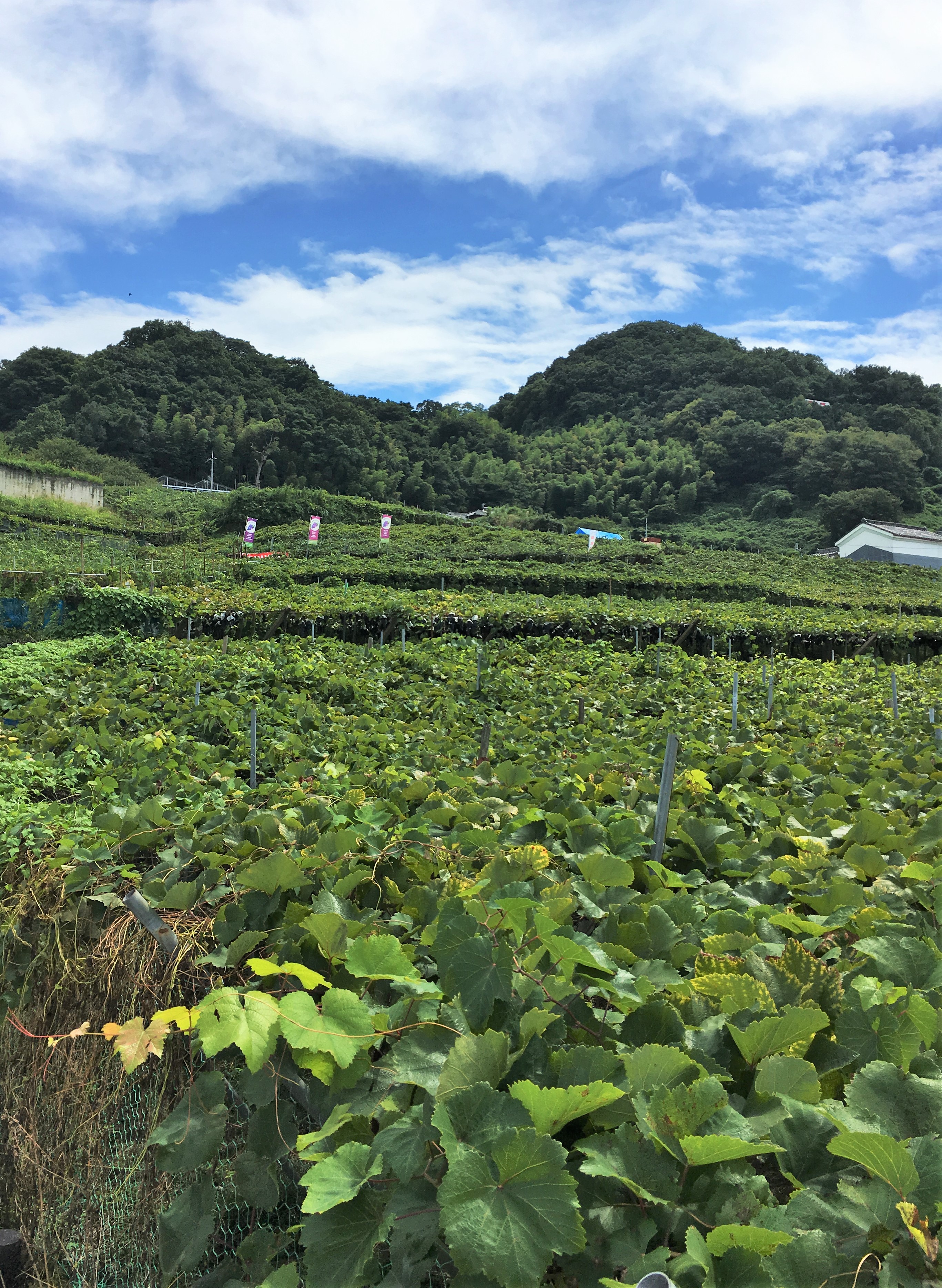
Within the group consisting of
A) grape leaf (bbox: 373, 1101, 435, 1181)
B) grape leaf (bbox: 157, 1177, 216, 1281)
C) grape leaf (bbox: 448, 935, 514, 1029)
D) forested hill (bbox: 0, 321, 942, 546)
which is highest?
forested hill (bbox: 0, 321, 942, 546)

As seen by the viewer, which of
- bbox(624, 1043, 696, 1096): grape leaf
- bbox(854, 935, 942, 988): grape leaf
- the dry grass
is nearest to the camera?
bbox(624, 1043, 696, 1096): grape leaf

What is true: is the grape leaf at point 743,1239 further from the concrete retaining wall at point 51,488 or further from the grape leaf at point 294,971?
the concrete retaining wall at point 51,488

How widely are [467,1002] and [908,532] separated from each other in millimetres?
44248

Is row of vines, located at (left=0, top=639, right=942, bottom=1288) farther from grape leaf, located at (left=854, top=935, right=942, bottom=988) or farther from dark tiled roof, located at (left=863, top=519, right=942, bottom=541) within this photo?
dark tiled roof, located at (left=863, top=519, right=942, bottom=541)

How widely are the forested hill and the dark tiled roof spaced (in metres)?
6.13

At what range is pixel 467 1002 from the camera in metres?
1.22

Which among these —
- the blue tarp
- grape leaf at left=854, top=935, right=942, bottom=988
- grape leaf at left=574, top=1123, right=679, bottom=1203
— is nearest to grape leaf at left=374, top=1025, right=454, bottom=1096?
grape leaf at left=574, top=1123, right=679, bottom=1203

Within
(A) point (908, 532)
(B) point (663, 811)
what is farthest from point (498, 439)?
(B) point (663, 811)

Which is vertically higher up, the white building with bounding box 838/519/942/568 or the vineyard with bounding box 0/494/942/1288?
the white building with bounding box 838/519/942/568

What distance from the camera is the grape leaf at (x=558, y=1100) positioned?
978 millimetres

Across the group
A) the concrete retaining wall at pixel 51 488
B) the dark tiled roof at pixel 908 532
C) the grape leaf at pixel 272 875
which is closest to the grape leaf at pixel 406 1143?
the grape leaf at pixel 272 875

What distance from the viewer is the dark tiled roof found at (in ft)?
127

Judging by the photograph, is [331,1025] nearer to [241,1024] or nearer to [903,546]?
[241,1024]

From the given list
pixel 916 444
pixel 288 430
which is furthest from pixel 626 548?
pixel 916 444
